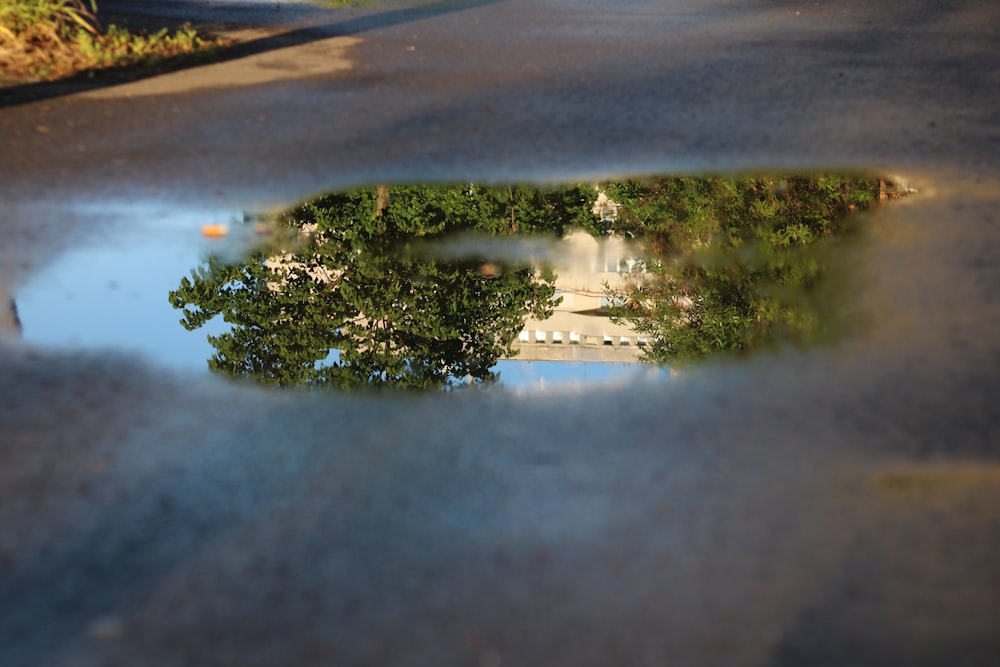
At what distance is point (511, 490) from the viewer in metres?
3.95

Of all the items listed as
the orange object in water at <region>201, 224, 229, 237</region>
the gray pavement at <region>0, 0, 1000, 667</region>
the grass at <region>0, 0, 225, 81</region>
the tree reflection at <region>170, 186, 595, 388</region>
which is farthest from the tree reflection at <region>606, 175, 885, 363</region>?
the grass at <region>0, 0, 225, 81</region>

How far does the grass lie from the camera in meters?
9.31

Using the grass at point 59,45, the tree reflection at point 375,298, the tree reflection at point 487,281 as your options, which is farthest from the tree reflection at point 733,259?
the grass at point 59,45

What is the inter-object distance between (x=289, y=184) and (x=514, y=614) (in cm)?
440

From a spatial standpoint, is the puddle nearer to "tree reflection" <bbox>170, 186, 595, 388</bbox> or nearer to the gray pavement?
"tree reflection" <bbox>170, 186, 595, 388</bbox>

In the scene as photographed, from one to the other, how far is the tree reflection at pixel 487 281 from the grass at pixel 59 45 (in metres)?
3.93

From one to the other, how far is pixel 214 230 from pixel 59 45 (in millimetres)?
4312

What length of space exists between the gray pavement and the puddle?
0.23 meters

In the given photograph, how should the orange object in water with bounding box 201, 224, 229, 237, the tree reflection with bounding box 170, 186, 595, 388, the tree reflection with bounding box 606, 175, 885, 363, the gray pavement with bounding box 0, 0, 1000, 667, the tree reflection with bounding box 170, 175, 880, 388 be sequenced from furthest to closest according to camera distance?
the orange object in water with bounding box 201, 224, 229, 237, the tree reflection with bounding box 606, 175, 885, 363, the tree reflection with bounding box 170, 175, 880, 388, the tree reflection with bounding box 170, 186, 595, 388, the gray pavement with bounding box 0, 0, 1000, 667

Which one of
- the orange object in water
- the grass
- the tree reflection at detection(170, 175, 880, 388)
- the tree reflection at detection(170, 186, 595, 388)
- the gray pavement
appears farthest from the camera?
the grass

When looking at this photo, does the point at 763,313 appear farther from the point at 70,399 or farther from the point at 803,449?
the point at 70,399

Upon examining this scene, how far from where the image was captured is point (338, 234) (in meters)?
6.38

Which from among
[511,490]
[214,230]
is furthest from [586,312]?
[214,230]

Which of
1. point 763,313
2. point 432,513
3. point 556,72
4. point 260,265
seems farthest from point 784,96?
point 432,513
